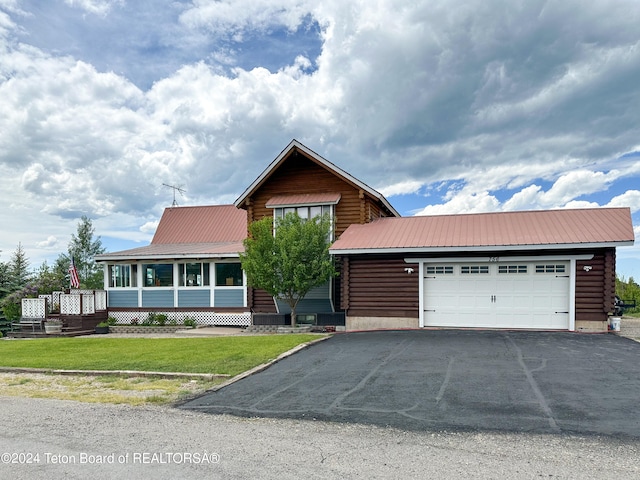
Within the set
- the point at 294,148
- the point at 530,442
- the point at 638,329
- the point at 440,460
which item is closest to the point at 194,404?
the point at 440,460

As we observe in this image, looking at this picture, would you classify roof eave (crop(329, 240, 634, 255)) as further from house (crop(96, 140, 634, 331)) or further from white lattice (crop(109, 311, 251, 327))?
white lattice (crop(109, 311, 251, 327))

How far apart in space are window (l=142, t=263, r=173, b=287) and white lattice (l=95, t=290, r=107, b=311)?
2.26 metres

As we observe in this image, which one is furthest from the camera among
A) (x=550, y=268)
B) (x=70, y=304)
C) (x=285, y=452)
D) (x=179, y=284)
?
(x=179, y=284)

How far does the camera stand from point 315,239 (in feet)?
55.1

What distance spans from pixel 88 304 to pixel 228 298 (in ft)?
22.3

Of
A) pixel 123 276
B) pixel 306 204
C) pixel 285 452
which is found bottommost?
pixel 285 452

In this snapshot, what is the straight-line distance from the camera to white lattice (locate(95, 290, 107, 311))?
22.1 meters

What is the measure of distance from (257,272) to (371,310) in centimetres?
439

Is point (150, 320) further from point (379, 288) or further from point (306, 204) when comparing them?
point (379, 288)

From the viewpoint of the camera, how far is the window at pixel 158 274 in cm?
2206

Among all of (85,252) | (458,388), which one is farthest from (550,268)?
(85,252)

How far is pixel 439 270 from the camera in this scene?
619 inches

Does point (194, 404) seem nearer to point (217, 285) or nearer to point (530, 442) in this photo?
point (530, 442)

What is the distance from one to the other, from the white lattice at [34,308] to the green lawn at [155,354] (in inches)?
223
